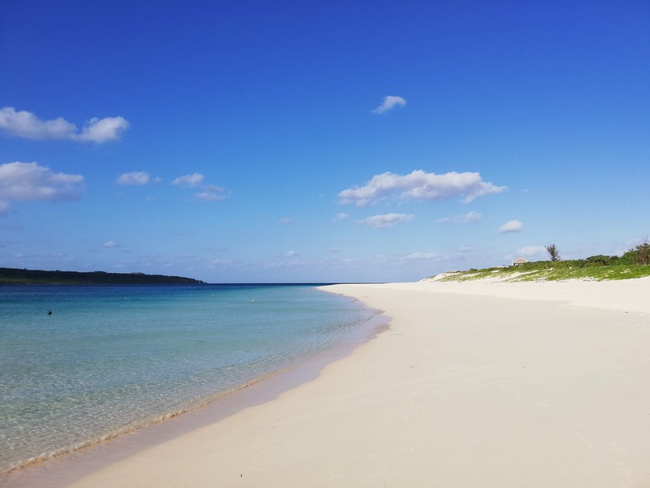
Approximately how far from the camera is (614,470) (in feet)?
13.6

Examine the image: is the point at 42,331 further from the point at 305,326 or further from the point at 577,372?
the point at 577,372

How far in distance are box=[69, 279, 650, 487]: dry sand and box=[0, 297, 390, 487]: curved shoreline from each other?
0.99 ft

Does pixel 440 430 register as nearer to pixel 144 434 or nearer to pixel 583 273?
pixel 144 434

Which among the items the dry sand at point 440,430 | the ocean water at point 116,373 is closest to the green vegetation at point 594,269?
the ocean water at point 116,373

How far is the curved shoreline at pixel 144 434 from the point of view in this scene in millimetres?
5035

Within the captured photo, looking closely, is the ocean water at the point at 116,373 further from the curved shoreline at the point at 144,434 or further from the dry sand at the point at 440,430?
the dry sand at the point at 440,430

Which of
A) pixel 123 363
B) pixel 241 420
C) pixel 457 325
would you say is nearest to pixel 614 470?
pixel 241 420

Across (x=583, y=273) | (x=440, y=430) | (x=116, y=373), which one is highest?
(x=583, y=273)

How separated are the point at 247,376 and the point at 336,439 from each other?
205 inches

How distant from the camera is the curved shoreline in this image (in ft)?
16.5

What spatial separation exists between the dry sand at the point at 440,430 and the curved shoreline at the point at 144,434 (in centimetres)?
30

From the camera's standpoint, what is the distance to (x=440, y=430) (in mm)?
5496

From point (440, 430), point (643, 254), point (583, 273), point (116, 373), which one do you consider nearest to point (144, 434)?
point (440, 430)

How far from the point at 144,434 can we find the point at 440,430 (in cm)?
440
